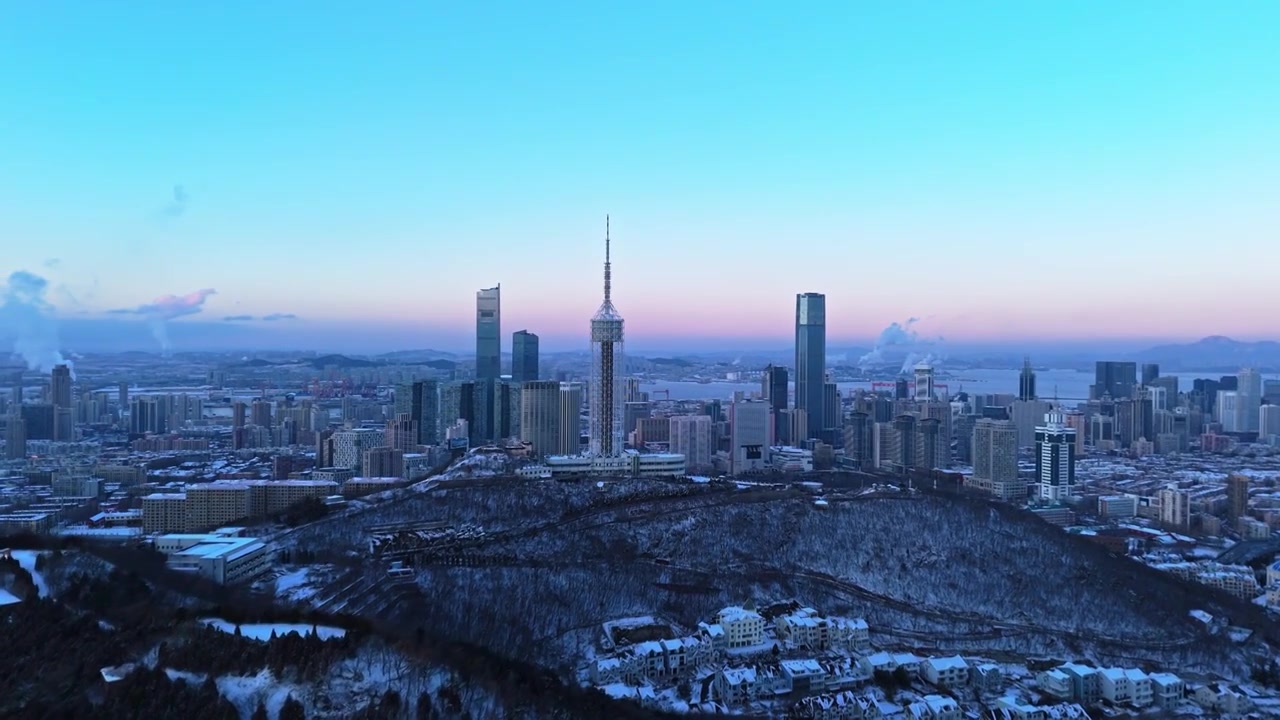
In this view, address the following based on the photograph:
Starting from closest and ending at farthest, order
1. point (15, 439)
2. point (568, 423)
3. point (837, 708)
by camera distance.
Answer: point (837, 708)
point (15, 439)
point (568, 423)

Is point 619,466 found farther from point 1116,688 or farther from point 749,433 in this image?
point 749,433

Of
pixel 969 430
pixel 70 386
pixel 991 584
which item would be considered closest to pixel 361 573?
pixel 991 584

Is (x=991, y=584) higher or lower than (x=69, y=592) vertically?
lower

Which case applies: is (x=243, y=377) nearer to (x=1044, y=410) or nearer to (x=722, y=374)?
(x=722, y=374)

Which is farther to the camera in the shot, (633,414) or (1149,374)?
(1149,374)

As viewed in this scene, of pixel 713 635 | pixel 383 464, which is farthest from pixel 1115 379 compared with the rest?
pixel 713 635

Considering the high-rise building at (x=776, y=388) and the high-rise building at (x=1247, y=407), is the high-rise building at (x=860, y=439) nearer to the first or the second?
the high-rise building at (x=776, y=388)
